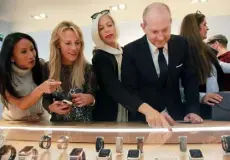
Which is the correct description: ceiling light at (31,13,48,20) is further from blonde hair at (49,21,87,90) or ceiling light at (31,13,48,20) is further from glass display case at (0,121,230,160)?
glass display case at (0,121,230,160)

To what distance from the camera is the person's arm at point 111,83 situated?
4.86ft

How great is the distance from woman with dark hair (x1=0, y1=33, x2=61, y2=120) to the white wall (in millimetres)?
2442

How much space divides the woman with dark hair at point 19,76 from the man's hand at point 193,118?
84 cm

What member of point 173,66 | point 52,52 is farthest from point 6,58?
point 173,66

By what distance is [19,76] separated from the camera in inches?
76.4

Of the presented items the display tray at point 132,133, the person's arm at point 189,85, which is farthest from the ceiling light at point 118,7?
the display tray at point 132,133

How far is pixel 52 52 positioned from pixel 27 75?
245mm

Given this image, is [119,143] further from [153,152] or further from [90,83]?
[90,83]

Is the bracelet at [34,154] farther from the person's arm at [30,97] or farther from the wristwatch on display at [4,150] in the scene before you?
the person's arm at [30,97]

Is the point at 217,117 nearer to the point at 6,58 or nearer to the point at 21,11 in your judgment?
the point at 6,58

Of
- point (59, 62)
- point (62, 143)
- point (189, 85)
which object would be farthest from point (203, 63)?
point (62, 143)

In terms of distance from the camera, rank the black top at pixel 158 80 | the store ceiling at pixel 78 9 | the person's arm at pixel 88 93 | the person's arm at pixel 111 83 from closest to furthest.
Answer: the person's arm at pixel 111 83, the black top at pixel 158 80, the person's arm at pixel 88 93, the store ceiling at pixel 78 9

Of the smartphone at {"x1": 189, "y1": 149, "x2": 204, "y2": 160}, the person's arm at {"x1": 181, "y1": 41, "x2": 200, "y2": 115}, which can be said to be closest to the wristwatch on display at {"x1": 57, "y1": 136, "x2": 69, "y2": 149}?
the smartphone at {"x1": 189, "y1": 149, "x2": 204, "y2": 160}

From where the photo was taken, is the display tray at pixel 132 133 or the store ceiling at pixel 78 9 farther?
the store ceiling at pixel 78 9
